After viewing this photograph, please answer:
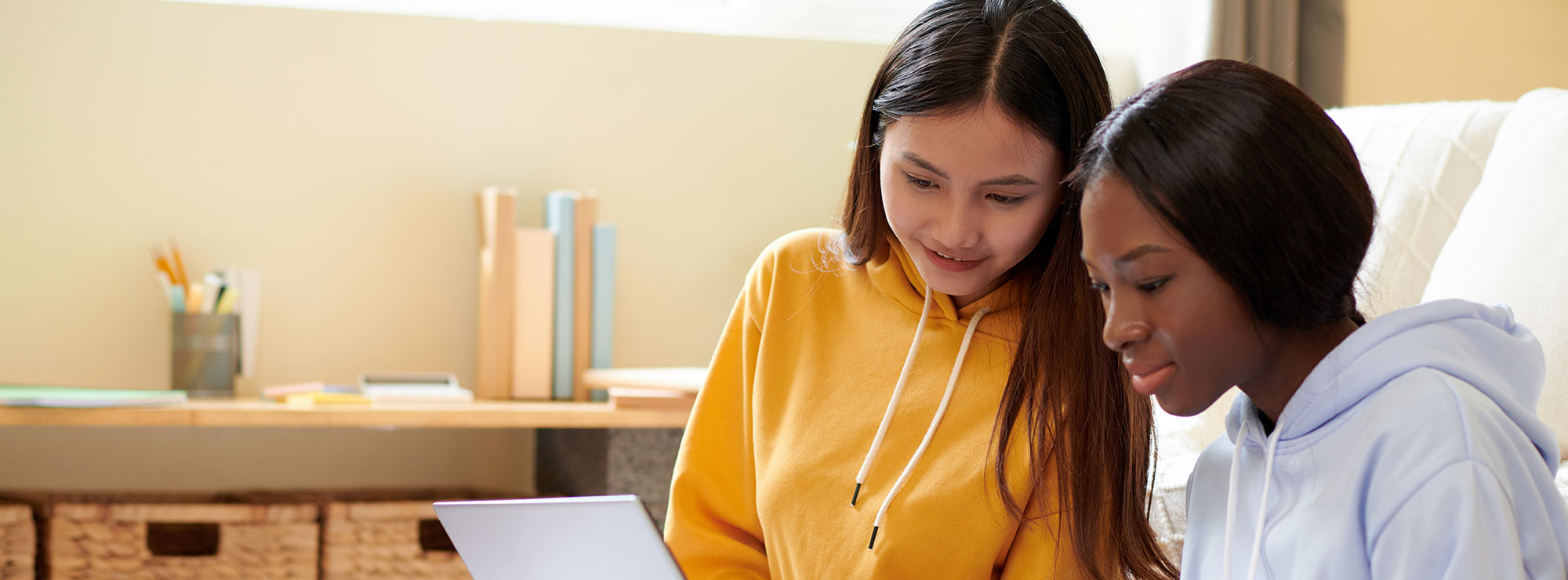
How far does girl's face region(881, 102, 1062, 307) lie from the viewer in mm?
830

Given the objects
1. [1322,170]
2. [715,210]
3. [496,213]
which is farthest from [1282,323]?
[715,210]

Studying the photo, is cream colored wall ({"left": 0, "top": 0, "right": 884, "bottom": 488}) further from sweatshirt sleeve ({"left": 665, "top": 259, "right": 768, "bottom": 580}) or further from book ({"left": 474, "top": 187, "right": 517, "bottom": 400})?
sweatshirt sleeve ({"left": 665, "top": 259, "right": 768, "bottom": 580})

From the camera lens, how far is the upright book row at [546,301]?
1.76 metres

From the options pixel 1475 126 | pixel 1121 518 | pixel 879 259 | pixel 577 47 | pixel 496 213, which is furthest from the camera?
pixel 577 47

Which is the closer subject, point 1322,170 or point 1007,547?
point 1322,170

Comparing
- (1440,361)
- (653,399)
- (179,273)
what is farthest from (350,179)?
(1440,361)

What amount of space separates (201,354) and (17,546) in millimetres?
325

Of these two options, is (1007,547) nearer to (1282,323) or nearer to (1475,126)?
(1282,323)

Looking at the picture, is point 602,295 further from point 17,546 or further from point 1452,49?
point 1452,49

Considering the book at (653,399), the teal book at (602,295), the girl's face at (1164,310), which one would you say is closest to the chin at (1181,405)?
the girl's face at (1164,310)

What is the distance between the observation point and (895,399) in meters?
0.97

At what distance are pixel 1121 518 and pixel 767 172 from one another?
127 cm

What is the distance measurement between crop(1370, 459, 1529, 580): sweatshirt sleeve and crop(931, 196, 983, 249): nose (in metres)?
0.36

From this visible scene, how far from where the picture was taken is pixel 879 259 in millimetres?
1040
